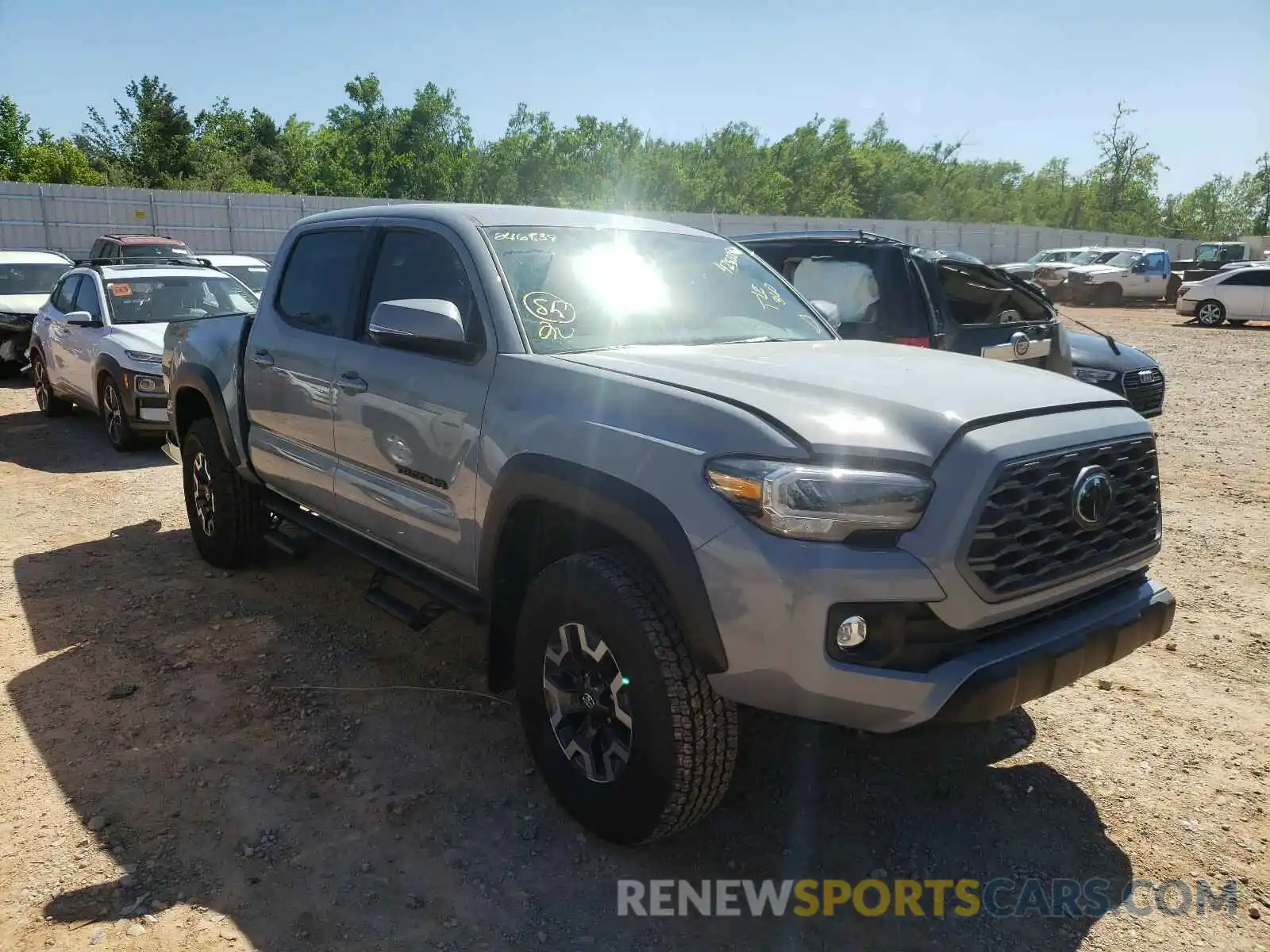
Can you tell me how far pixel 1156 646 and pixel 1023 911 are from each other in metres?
2.20

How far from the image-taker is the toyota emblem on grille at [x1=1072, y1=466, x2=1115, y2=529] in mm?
2605

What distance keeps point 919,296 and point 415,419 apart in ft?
12.7

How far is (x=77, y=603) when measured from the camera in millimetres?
4988

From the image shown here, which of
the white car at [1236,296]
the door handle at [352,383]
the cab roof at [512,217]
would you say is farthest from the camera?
the white car at [1236,296]

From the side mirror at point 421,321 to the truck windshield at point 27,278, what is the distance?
12.3 metres

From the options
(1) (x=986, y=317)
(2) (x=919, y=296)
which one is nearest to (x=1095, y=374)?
(1) (x=986, y=317)

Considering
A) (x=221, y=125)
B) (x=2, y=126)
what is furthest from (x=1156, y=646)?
(x=221, y=125)

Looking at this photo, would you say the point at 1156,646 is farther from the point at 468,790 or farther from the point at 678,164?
the point at 678,164

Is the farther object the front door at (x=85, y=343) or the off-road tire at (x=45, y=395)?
the off-road tire at (x=45, y=395)

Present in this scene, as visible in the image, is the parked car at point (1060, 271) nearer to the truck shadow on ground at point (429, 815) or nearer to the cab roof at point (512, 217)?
the cab roof at point (512, 217)

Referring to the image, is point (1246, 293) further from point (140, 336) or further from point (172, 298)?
point (140, 336)

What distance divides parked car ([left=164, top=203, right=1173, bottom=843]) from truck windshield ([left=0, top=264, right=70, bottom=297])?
1153 cm

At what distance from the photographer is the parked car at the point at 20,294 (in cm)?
1234

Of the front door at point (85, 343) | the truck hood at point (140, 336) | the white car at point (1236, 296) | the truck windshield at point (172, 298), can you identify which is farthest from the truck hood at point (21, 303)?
the white car at point (1236, 296)
